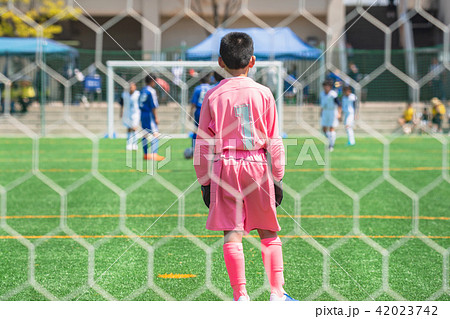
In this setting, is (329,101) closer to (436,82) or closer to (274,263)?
(436,82)

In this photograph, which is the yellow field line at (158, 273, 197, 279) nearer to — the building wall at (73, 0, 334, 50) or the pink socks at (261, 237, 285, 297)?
the pink socks at (261, 237, 285, 297)

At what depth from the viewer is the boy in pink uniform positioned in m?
2.29

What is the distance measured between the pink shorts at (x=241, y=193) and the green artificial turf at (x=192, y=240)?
1.21 feet

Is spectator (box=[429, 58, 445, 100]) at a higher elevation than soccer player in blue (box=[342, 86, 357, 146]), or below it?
higher

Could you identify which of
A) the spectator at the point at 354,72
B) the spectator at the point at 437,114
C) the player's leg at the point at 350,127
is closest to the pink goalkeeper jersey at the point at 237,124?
the player's leg at the point at 350,127

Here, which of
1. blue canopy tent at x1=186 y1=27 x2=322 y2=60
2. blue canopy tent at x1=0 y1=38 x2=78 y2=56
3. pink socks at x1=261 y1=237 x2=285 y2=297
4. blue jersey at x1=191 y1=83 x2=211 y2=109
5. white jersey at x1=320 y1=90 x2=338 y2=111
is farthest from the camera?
blue canopy tent at x1=0 y1=38 x2=78 y2=56

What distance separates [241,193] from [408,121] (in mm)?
13017

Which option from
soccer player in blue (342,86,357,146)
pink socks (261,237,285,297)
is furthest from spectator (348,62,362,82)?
pink socks (261,237,285,297)

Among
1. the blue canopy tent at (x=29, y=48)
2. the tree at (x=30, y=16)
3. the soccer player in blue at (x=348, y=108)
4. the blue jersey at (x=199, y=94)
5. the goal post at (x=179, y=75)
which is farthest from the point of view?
the tree at (x=30, y=16)

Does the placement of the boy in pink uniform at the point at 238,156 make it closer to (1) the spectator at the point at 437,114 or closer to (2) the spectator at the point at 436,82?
(1) the spectator at the point at 437,114

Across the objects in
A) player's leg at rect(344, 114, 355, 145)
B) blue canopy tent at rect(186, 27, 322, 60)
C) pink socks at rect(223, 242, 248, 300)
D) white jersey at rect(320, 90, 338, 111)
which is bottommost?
pink socks at rect(223, 242, 248, 300)

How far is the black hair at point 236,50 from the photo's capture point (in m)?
2.33

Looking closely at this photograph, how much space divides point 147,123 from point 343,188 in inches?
150
